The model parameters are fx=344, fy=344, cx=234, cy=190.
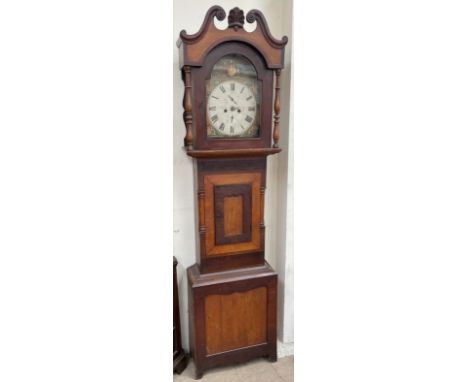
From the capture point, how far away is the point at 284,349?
68.6 inches

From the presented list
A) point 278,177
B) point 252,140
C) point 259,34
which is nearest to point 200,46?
point 259,34

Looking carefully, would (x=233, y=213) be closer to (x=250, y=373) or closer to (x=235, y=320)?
(x=235, y=320)

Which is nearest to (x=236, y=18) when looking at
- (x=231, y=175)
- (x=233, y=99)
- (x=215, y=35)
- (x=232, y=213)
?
(x=215, y=35)

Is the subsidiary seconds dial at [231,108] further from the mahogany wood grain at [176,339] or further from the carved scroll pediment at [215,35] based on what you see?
the mahogany wood grain at [176,339]

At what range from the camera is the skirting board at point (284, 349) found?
1.71 m

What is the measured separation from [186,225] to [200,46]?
788mm

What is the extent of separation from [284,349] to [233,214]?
0.80 m

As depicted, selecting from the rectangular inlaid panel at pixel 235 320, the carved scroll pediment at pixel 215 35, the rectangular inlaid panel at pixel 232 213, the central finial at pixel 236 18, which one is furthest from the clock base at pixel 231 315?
the central finial at pixel 236 18

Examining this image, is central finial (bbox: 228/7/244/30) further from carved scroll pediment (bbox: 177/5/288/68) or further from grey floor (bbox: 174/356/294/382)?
grey floor (bbox: 174/356/294/382)

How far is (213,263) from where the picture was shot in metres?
1.50

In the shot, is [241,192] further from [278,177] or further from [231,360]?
[231,360]

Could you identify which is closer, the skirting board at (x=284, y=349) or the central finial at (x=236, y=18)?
the central finial at (x=236, y=18)

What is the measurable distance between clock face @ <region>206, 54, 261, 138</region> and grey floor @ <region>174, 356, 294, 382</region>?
107 centimetres
